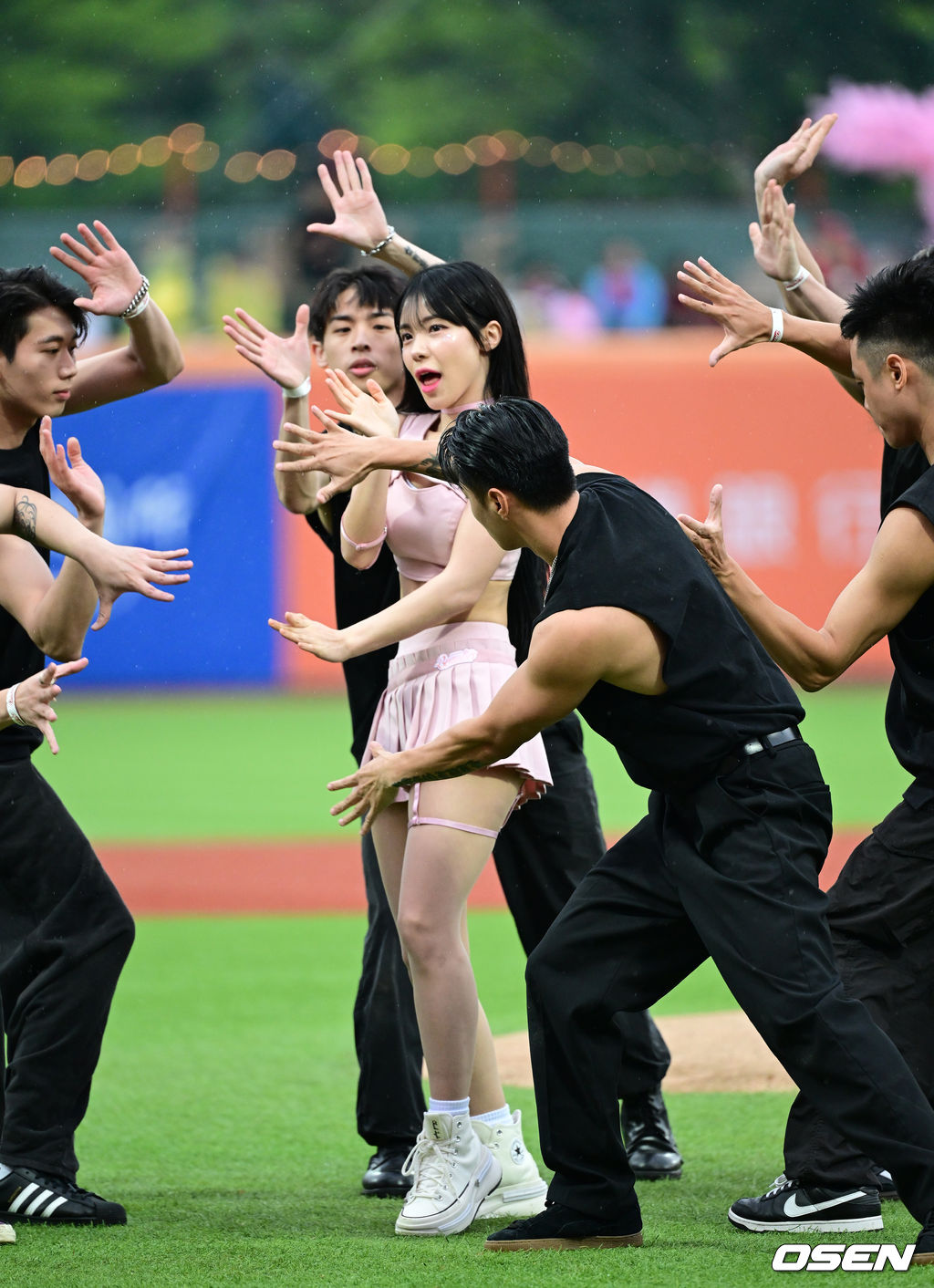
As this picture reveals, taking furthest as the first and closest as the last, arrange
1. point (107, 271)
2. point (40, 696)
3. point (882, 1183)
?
point (107, 271)
point (882, 1183)
point (40, 696)

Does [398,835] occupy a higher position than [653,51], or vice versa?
[653,51]

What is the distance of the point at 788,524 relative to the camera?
1762 cm

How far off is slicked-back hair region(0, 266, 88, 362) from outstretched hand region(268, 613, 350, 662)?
1133mm

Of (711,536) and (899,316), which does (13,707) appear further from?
(899,316)

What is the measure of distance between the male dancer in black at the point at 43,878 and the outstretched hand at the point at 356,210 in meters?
1.02

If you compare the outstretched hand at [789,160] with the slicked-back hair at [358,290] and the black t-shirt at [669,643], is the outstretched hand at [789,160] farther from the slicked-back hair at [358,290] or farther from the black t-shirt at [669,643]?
the black t-shirt at [669,643]

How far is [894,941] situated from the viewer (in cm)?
436

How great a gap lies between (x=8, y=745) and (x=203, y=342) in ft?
48.7

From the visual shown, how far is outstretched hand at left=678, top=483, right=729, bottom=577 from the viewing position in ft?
12.8

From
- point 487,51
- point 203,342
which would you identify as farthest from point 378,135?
point 203,342

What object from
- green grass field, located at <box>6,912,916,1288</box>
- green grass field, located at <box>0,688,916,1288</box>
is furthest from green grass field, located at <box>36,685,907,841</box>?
green grass field, located at <box>6,912,916,1288</box>

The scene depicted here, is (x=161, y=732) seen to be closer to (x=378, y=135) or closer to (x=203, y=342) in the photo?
(x=203, y=342)

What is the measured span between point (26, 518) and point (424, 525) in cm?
103

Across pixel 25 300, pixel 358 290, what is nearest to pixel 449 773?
pixel 25 300
